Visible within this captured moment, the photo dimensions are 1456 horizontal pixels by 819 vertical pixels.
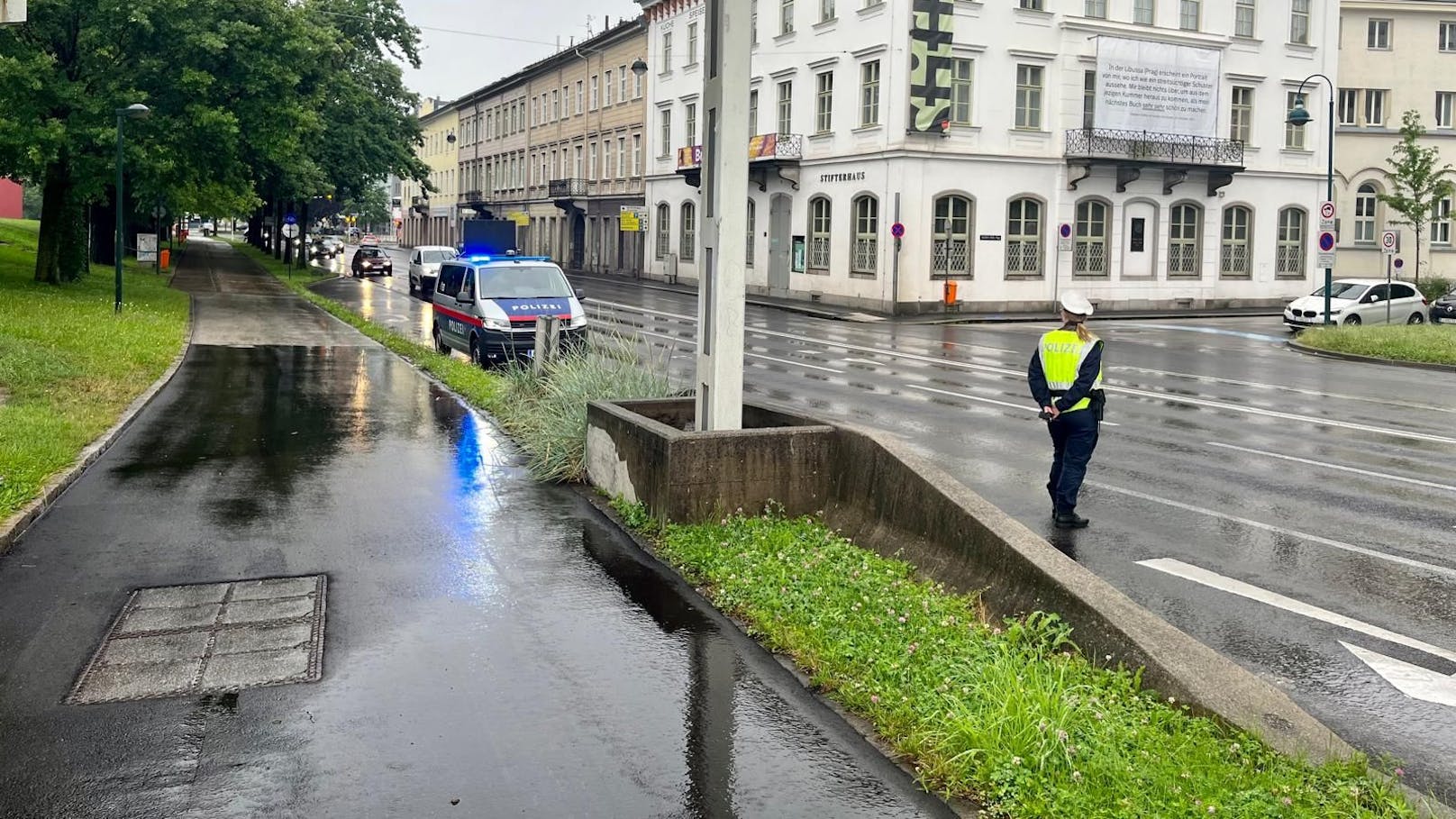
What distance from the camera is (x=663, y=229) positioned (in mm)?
58906

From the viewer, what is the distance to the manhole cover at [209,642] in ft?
19.4

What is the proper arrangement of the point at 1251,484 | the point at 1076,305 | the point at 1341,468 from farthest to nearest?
the point at 1341,468 < the point at 1251,484 < the point at 1076,305

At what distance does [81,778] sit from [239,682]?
1.12 meters

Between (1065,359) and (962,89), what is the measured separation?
1321 inches

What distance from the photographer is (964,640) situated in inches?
243

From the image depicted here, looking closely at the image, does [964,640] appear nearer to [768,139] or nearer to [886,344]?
[886,344]

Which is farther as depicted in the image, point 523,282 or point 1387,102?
point 1387,102

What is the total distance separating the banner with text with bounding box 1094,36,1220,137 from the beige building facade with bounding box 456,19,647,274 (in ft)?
73.9

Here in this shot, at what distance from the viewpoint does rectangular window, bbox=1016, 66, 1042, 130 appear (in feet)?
138

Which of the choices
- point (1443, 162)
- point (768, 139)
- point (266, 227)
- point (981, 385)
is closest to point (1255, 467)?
point (981, 385)

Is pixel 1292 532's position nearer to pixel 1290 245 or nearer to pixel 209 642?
pixel 209 642

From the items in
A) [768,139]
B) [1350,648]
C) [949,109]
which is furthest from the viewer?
[768,139]

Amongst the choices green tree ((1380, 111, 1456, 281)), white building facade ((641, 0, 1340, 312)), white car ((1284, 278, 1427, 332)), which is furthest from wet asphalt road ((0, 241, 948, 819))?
green tree ((1380, 111, 1456, 281))

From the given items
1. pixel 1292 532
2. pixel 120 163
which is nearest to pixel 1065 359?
pixel 1292 532
